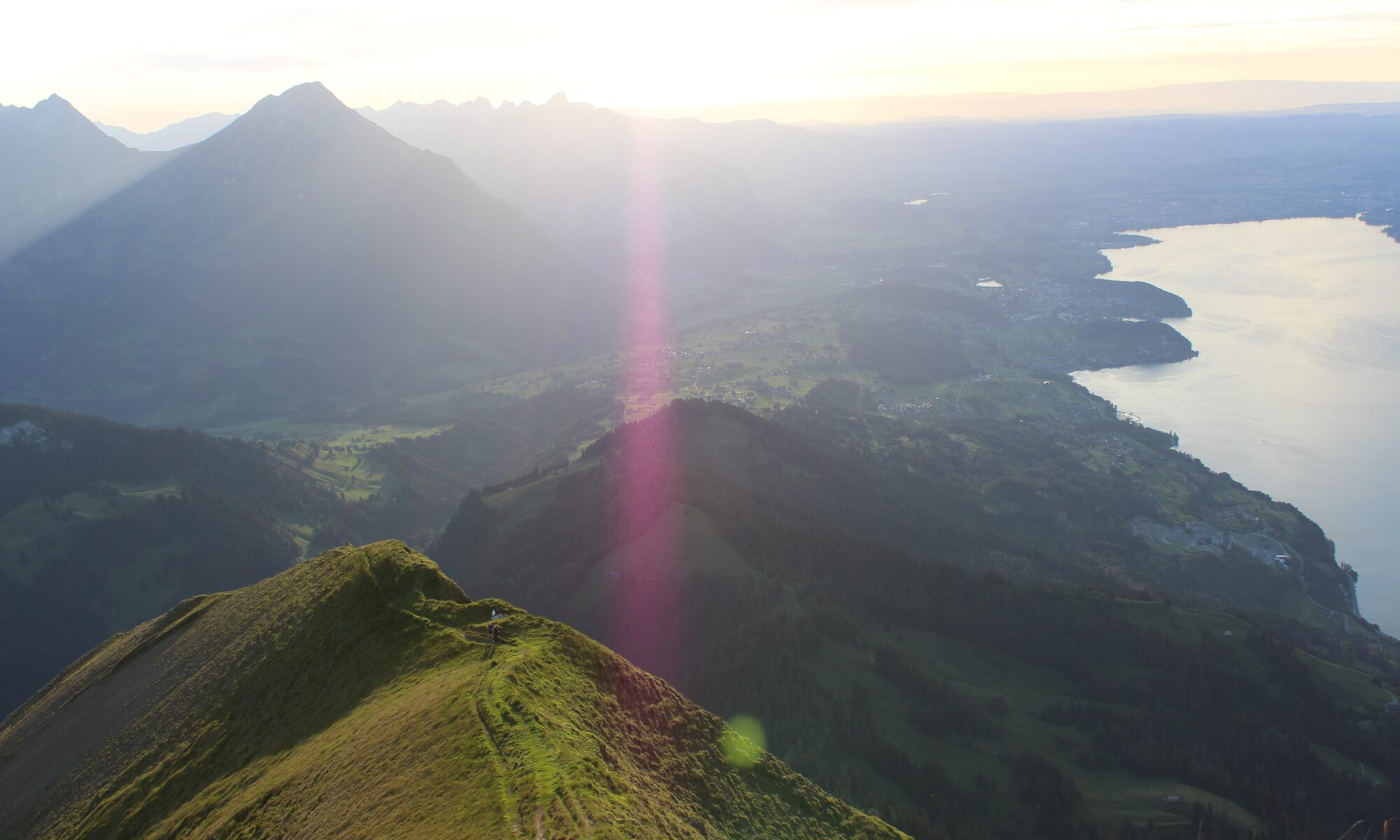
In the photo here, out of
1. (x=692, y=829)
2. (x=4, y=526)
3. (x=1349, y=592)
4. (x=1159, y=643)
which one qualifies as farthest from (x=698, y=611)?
(x=4, y=526)

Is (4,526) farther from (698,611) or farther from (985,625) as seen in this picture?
(985,625)

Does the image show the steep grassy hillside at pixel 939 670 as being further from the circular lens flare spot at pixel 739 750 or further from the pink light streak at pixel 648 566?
the circular lens flare spot at pixel 739 750

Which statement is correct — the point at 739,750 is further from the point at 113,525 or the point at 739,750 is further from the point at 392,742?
the point at 113,525

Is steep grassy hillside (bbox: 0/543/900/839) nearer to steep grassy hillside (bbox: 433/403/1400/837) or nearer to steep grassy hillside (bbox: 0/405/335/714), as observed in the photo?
steep grassy hillside (bbox: 433/403/1400/837)

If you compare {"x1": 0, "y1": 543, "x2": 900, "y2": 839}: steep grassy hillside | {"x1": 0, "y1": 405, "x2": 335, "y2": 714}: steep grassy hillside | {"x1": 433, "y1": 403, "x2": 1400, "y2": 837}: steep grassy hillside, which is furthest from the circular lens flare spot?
{"x1": 0, "y1": 405, "x2": 335, "y2": 714}: steep grassy hillside

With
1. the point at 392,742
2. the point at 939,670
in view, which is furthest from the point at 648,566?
the point at 392,742

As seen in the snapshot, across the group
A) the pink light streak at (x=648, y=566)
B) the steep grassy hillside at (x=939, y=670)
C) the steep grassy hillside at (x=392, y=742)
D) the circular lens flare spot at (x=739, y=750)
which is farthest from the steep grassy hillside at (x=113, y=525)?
the circular lens flare spot at (x=739, y=750)
